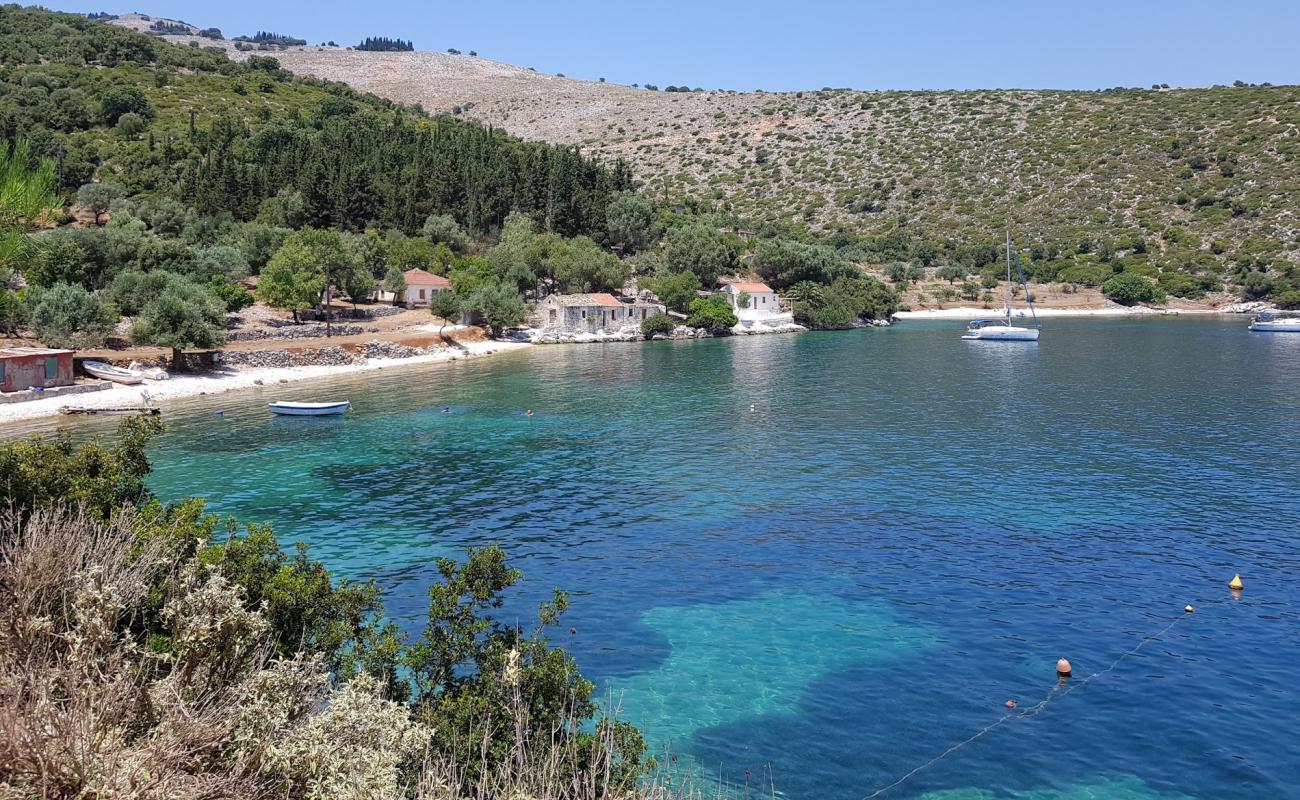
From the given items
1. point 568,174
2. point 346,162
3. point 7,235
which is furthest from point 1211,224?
point 7,235

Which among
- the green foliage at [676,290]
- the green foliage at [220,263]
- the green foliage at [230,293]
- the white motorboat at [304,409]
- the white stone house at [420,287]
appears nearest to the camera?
the white motorboat at [304,409]

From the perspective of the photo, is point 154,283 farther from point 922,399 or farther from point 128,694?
point 128,694

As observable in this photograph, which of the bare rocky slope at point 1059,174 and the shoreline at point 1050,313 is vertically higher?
the bare rocky slope at point 1059,174

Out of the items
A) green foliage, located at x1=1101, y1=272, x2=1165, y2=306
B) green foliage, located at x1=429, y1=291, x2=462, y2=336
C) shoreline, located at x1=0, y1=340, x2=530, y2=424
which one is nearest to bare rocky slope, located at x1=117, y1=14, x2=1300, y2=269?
green foliage, located at x1=1101, y1=272, x2=1165, y2=306

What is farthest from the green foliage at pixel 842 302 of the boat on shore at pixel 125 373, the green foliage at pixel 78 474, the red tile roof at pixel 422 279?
the green foliage at pixel 78 474

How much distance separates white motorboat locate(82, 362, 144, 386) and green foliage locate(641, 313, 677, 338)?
190 ft

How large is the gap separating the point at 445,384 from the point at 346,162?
59745mm

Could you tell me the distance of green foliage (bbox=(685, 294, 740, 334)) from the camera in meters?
110

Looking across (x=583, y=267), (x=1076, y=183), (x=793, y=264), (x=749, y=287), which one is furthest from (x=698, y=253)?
(x=1076, y=183)

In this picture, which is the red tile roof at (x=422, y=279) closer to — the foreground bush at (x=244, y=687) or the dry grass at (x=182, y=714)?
the foreground bush at (x=244, y=687)

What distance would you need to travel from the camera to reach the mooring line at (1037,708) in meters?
16.6

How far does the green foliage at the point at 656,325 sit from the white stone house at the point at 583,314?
174 centimetres

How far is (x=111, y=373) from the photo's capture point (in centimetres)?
5753

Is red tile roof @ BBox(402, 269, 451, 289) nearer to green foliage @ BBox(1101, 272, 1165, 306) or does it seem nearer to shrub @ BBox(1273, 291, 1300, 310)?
green foliage @ BBox(1101, 272, 1165, 306)
